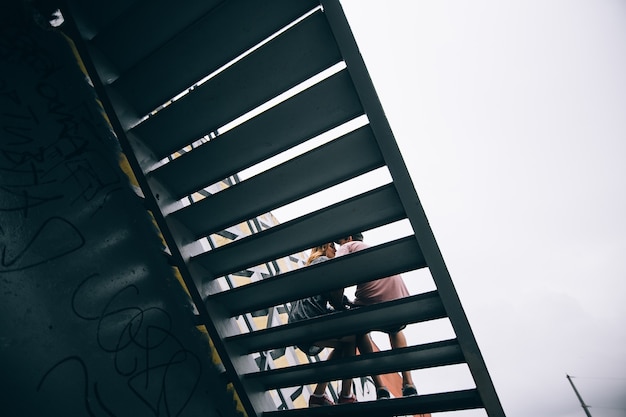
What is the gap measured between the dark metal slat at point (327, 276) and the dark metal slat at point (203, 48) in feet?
4.23

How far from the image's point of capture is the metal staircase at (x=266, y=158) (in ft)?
5.66

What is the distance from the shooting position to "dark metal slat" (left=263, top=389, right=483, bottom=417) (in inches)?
75.5

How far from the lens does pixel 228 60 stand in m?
1.86

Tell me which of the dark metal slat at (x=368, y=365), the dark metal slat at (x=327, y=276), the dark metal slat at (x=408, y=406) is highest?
the dark metal slat at (x=327, y=276)

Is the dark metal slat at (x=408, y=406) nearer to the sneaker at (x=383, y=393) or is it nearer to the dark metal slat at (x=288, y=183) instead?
the sneaker at (x=383, y=393)

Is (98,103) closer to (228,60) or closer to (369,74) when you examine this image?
Answer: (228,60)

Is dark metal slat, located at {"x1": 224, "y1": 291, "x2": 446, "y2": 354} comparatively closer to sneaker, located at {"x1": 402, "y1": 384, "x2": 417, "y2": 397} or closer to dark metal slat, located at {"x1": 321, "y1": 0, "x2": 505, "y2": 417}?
dark metal slat, located at {"x1": 321, "y1": 0, "x2": 505, "y2": 417}

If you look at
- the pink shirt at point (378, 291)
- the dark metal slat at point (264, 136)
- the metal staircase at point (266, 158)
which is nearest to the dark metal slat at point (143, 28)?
the metal staircase at point (266, 158)

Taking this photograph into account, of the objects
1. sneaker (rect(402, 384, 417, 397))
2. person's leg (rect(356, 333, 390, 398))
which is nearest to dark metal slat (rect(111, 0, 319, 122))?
person's leg (rect(356, 333, 390, 398))

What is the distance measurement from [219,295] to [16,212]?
1.32 m

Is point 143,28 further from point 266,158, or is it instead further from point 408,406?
point 408,406

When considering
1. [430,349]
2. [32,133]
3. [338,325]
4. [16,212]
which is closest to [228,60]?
[32,133]

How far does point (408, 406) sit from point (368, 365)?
13.9 inches

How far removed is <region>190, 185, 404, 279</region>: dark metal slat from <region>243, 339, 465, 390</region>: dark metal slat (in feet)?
2.85
